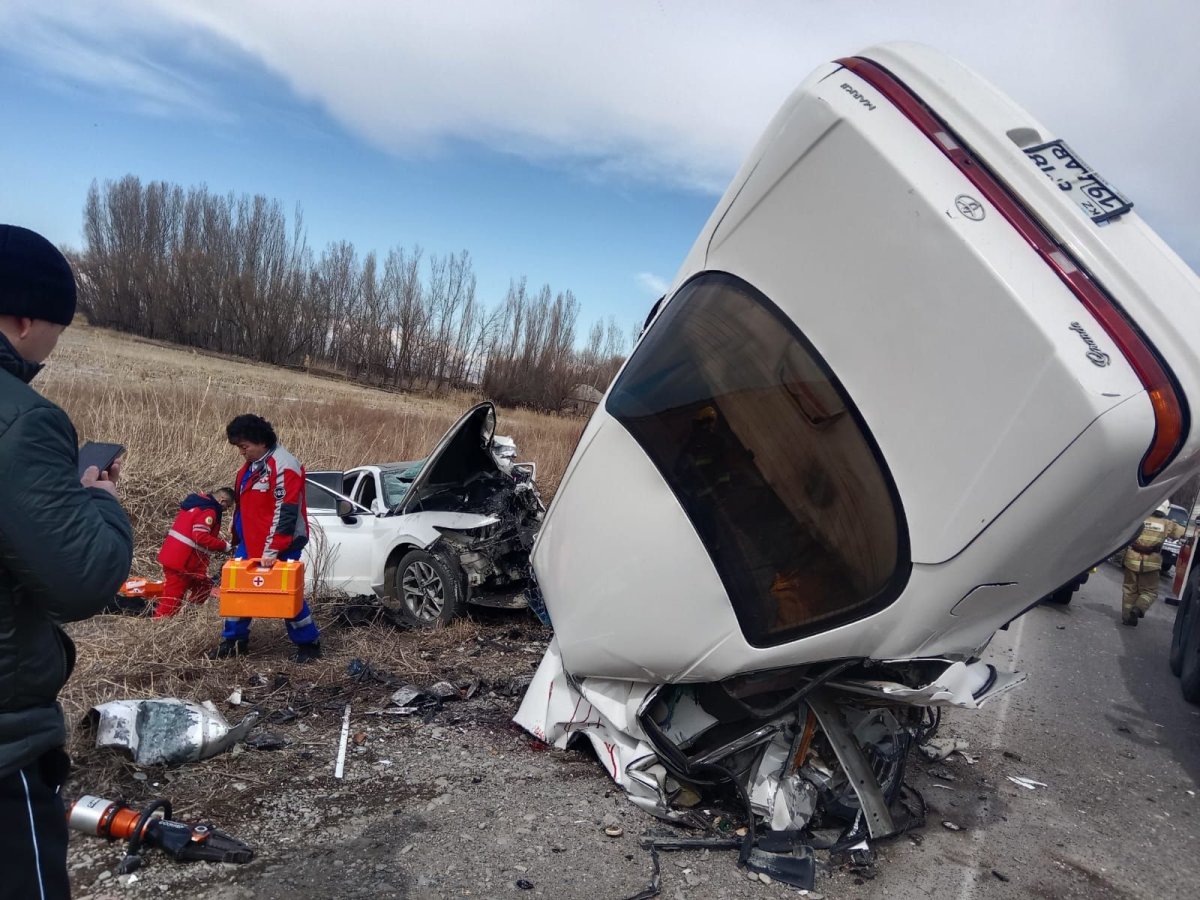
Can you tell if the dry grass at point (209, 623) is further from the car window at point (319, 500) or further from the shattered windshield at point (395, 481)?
the car window at point (319, 500)

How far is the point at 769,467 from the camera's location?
279 centimetres

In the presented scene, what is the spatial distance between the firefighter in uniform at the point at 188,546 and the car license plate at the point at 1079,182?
5.96 meters

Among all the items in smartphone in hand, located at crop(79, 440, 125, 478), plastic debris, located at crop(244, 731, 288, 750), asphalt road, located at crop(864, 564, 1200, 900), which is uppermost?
smartphone in hand, located at crop(79, 440, 125, 478)

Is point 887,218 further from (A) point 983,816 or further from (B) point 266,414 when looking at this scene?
(B) point 266,414

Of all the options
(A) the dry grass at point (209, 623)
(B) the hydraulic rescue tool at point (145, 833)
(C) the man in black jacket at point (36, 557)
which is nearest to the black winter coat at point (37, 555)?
(C) the man in black jacket at point (36, 557)

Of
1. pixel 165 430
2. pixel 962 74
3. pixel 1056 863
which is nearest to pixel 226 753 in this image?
pixel 1056 863

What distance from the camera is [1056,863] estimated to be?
359 cm

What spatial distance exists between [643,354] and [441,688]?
101 inches

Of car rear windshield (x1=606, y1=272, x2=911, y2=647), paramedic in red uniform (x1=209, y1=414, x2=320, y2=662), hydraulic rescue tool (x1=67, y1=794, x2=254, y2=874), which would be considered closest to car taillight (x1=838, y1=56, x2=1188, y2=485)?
car rear windshield (x1=606, y1=272, x2=911, y2=647)

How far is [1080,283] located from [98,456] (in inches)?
103

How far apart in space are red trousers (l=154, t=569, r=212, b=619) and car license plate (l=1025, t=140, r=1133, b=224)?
20.9ft

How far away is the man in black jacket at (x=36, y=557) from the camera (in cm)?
146

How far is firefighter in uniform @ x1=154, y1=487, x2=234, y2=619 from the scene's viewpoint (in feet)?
20.5

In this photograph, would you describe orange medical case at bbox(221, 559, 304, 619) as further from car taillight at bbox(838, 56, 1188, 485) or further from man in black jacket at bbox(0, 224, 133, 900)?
car taillight at bbox(838, 56, 1188, 485)
